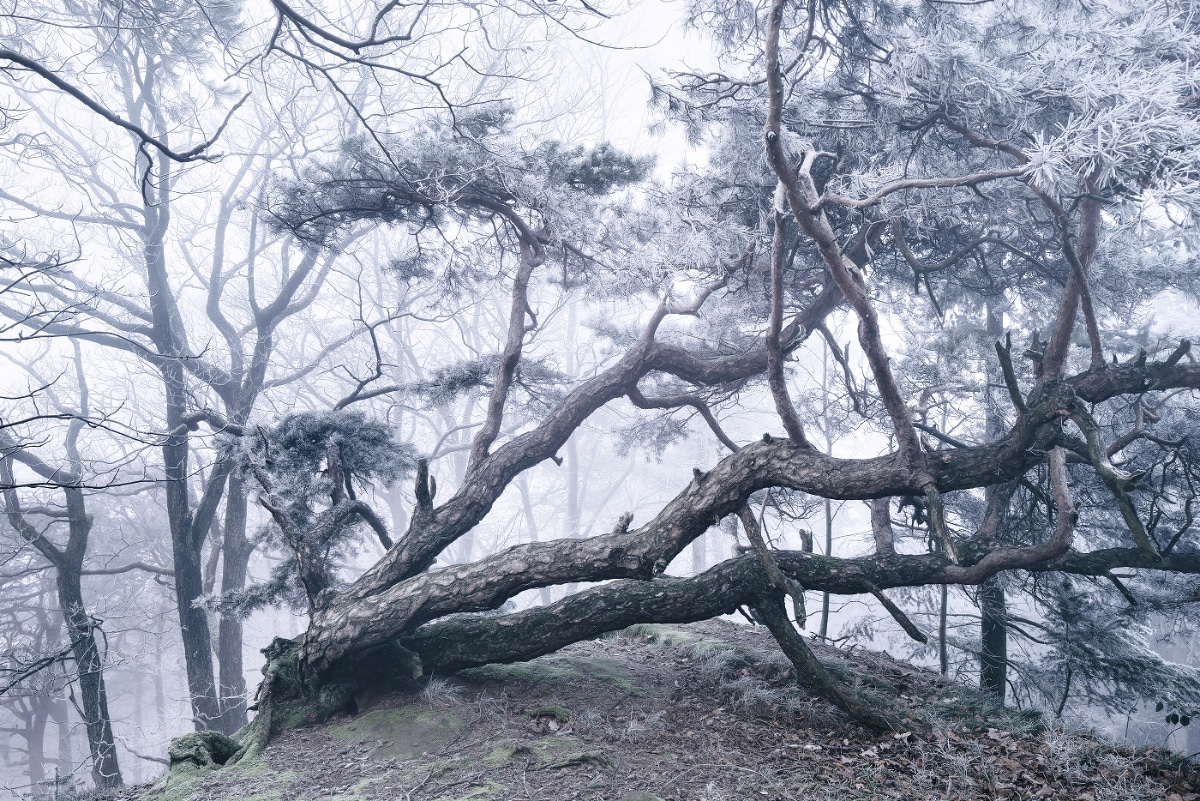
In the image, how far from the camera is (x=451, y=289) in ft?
25.9

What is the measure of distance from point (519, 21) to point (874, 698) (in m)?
14.3

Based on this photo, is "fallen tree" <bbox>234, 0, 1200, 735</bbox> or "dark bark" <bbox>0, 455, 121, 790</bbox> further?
"dark bark" <bbox>0, 455, 121, 790</bbox>

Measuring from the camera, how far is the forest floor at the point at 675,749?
3922 millimetres

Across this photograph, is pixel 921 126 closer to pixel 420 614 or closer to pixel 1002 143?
pixel 1002 143

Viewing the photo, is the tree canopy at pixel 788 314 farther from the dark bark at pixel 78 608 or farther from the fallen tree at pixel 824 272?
the dark bark at pixel 78 608

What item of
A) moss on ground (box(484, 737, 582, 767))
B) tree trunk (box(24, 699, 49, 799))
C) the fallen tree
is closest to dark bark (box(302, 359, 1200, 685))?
the fallen tree

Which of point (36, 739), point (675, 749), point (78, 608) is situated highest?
point (78, 608)

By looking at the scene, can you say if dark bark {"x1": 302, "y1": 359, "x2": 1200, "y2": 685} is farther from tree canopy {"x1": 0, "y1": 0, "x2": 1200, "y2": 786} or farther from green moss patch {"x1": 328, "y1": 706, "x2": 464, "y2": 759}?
green moss patch {"x1": 328, "y1": 706, "x2": 464, "y2": 759}

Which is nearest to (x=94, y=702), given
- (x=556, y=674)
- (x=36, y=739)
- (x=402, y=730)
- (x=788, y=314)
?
(x=402, y=730)

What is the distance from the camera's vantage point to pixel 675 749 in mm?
4516

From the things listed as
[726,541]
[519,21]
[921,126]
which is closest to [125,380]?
[519,21]

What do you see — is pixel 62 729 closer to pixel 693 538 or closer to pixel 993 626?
pixel 693 538

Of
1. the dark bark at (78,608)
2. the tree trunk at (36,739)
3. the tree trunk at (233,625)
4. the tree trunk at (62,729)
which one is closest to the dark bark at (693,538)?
the dark bark at (78,608)

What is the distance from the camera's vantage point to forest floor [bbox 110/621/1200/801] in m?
3.92
